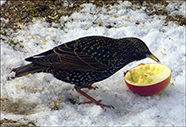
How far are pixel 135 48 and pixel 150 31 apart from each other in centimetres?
168

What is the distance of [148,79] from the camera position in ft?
11.8

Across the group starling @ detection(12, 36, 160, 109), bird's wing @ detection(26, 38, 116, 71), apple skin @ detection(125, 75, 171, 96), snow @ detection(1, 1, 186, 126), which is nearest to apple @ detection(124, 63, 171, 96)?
apple skin @ detection(125, 75, 171, 96)

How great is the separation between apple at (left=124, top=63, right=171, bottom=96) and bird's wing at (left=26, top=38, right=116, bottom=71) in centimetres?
57

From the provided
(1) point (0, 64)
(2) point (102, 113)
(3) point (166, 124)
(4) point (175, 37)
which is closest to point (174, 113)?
(3) point (166, 124)

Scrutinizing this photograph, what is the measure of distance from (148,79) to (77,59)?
1.14 meters

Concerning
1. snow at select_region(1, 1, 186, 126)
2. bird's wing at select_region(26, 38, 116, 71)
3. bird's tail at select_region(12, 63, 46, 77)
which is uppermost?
bird's wing at select_region(26, 38, 116, 71)

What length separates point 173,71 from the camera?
161 inches

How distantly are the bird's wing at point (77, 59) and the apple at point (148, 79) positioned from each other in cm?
57

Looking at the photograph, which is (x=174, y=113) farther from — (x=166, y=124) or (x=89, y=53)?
(x=89, y=53)

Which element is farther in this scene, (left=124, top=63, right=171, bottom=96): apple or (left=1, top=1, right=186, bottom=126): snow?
(left=124, top=63, right=171, bottom=96): apple

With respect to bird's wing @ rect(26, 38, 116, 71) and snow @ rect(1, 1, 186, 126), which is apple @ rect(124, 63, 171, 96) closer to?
snow @ rect(1, 1, 186, 126)

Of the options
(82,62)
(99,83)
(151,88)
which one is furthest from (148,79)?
(82,62)

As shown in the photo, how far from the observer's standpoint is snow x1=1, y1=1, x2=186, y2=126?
323cm

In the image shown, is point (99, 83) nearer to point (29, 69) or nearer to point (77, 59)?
point (77, 59)
